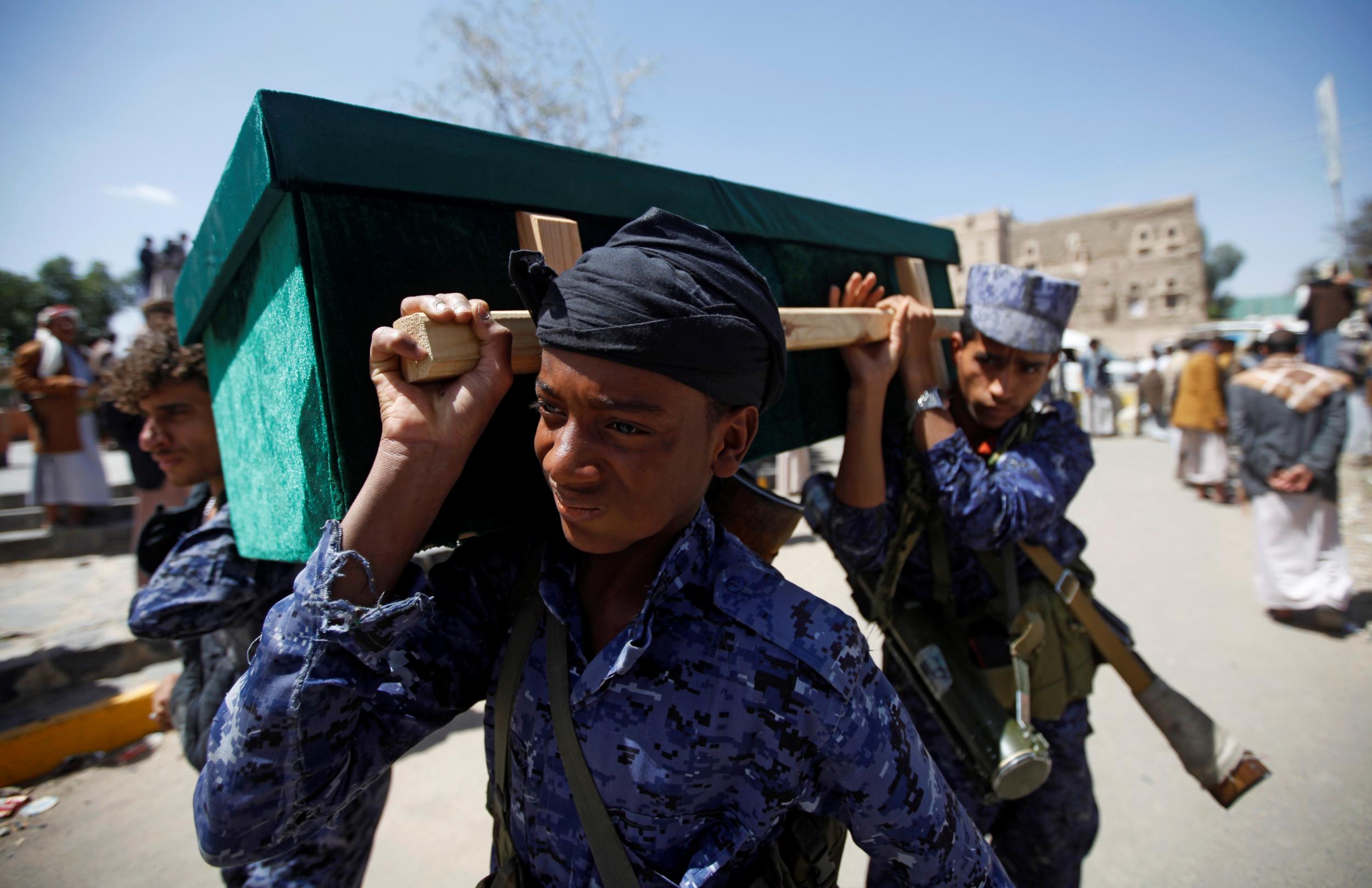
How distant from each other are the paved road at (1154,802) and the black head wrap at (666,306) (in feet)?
8.71

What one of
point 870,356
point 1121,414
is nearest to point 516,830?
point 870,356

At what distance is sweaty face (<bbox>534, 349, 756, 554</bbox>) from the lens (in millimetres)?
1003

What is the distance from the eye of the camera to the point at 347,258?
108cm

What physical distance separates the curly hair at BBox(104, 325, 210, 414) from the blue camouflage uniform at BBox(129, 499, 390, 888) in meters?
0.40

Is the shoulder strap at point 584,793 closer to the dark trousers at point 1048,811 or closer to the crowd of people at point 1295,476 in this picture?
the dark trousers at point 1048,811

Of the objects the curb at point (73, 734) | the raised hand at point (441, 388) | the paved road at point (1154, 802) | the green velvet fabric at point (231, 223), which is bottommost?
the paved road at point (1154, 802)

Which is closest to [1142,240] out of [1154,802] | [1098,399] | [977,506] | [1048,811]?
[1098,399]

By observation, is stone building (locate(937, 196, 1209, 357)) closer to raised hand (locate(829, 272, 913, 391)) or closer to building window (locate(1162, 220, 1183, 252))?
building window (locate(1162, 220, 1183, 252))

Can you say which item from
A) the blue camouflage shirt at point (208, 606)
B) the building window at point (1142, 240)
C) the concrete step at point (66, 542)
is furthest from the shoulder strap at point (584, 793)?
the building window at point (1142, 240)

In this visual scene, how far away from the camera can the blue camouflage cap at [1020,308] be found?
75.6 inches

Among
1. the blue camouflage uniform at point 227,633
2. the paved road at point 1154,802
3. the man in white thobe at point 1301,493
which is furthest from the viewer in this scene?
the man in white thobe at point 1301,493

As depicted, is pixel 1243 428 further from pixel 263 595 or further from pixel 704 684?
pixel 263 595

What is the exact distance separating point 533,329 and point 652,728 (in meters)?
0.64

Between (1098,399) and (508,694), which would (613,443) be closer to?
(508,694)
